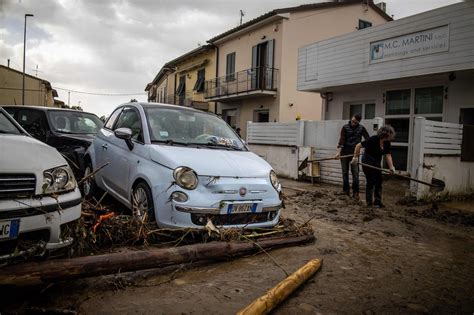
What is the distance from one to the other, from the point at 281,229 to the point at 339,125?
6436 millimetres

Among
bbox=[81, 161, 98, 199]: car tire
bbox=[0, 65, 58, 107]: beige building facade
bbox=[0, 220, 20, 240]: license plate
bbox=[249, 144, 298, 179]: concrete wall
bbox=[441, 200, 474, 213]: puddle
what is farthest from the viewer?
bbox=[0, 65, 58, 107]: beige building facade

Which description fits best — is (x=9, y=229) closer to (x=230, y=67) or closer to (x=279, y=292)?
(x=279, y=292)

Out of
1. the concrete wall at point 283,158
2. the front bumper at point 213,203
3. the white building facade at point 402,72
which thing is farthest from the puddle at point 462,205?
the front bumper at point 213,203

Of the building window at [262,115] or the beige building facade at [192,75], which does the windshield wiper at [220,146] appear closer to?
the building window at [262,115]

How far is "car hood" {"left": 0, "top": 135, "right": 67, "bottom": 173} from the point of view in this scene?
296cm

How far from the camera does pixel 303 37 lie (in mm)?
19625

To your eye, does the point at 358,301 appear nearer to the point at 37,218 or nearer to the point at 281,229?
the point at 281,229

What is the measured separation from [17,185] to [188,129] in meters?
2.68

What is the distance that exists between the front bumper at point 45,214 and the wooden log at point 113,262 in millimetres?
158

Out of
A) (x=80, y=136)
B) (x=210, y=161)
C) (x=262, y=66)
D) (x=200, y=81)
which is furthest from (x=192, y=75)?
(x=210, y=161)

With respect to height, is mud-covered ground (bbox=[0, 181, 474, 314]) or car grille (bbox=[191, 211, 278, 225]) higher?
car grille (bbox=[191, 211, 278, 225])

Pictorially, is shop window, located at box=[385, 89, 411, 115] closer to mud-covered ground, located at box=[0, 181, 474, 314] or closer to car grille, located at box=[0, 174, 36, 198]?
mud-covered ground, located at box=[0, 181, 474, 314]

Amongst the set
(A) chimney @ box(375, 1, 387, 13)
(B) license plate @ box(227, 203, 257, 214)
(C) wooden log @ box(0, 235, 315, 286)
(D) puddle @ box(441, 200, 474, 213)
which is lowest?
(D) puddle @ box(441, 200, 474, 213)

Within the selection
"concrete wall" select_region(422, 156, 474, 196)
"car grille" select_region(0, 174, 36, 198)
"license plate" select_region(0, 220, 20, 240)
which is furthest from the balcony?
"license plate" select_region(0, 220, 20, 240)
